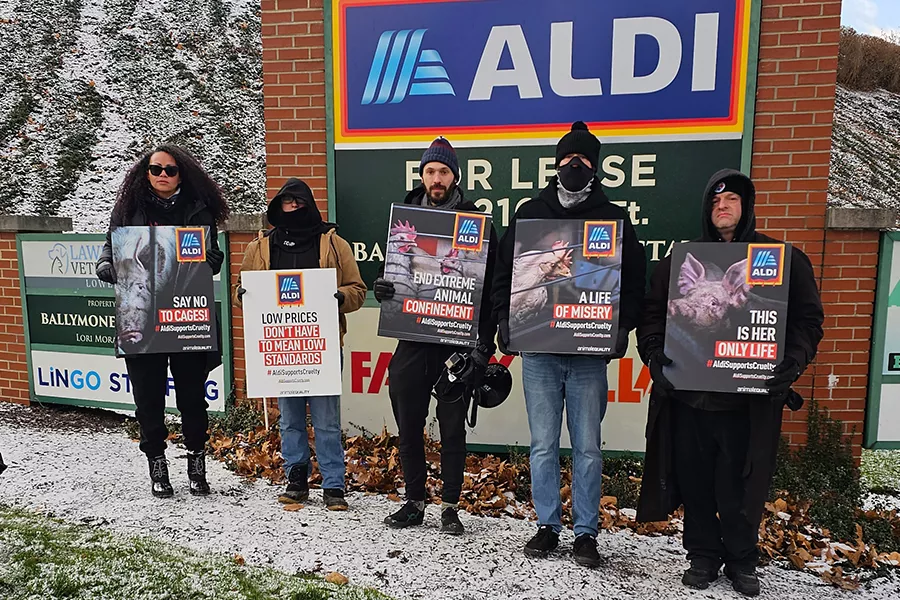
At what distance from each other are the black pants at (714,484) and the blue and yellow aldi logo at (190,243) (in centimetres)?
296

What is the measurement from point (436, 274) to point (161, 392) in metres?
2.03

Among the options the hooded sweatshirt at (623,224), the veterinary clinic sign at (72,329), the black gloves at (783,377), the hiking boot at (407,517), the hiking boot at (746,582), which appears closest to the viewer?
the black gloves at (783,377)

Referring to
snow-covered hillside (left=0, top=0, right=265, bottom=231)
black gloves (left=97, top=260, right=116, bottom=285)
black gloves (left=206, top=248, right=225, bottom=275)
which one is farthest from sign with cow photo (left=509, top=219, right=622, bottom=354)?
snow-covered hillside (left=0, top=0, right=265, bottom=231)

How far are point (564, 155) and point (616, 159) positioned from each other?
62.7 inches

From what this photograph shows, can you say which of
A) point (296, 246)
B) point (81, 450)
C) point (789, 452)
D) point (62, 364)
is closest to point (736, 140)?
point (789, 452)

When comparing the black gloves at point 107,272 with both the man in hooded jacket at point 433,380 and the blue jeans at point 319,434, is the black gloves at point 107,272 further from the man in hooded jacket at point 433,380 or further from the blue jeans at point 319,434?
the man in hooded jacket at point 433,380

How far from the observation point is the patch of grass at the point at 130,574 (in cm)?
291

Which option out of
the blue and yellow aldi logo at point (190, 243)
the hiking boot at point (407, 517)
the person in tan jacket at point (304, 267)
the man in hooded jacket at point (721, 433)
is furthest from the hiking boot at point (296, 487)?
the man in hooded jacket at point (721, 433)

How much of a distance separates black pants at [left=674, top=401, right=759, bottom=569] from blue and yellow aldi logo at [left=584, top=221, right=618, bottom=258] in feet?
2.80

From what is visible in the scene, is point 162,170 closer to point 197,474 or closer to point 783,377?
point 197,474

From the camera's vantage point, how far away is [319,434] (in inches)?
152

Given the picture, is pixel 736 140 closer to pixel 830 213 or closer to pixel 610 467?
pixel 830 213

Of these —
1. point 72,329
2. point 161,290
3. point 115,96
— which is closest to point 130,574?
point 161,290

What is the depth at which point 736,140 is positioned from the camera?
4.37 meters
